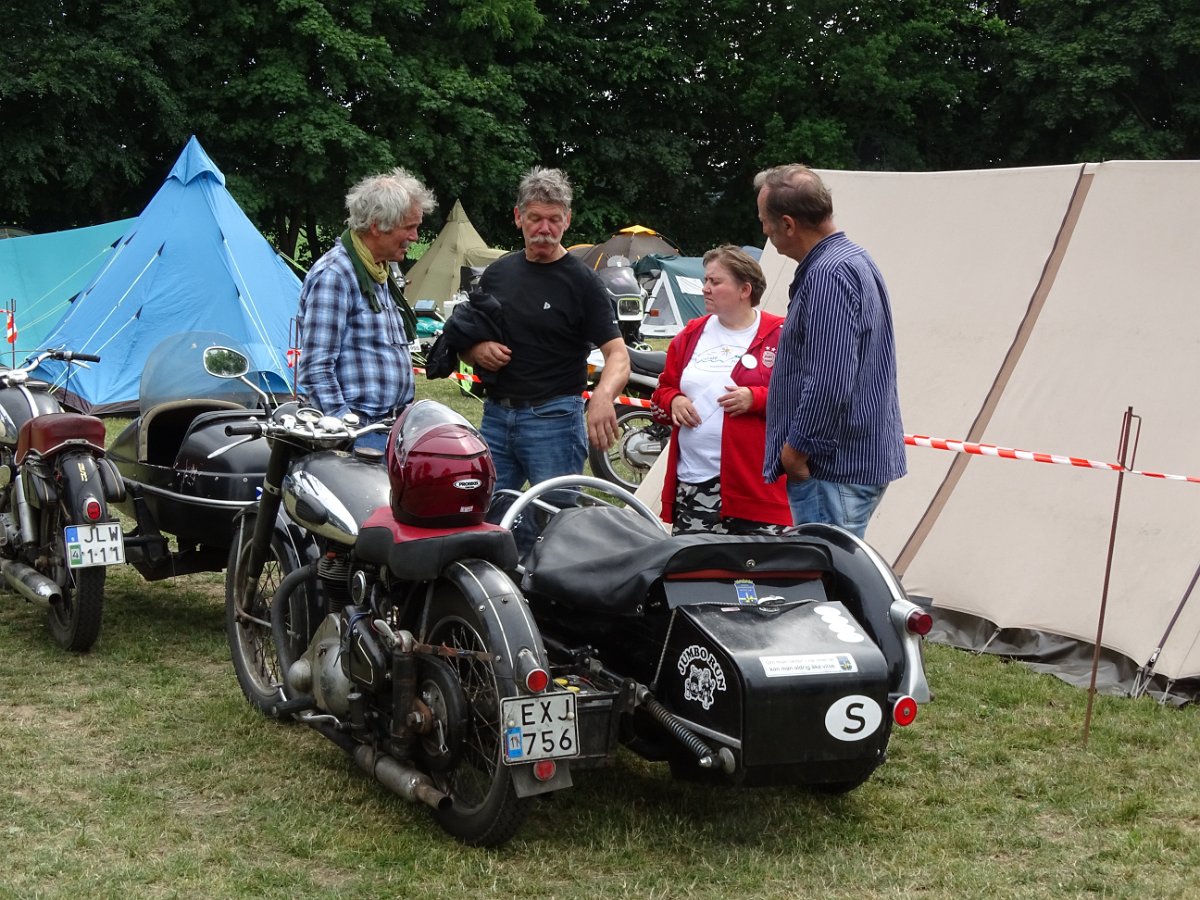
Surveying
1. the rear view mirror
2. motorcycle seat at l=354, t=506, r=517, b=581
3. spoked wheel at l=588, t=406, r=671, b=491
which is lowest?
spoked wheel at l=588, t=406, r=671, b=491

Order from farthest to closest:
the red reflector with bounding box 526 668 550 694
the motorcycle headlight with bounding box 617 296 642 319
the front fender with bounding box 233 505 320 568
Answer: the motorcycle headlight with bounding box 617 296 642 319, the front fender with bounding box 233 505 320 568, the red reflector with bounding box 526 668 550 694

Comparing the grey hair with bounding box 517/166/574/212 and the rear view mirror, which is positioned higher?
the grey hair with bounding box 517/166/574/212

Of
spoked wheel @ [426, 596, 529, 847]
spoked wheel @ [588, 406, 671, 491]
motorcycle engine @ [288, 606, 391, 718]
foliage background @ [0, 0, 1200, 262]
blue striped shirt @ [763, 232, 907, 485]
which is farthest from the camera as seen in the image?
foliage background @ [0, 0, 1200, 262]

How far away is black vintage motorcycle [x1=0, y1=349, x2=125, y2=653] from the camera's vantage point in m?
5.00

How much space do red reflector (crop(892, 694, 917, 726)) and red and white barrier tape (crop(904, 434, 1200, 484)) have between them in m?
2.12

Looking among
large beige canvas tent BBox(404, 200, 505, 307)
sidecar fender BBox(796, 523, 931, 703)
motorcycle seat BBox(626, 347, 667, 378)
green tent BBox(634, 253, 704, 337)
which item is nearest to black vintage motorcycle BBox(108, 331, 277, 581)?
sidecar fender BBox(796, 523, 931, 703)

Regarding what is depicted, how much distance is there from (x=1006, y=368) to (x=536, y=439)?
2.48 meters

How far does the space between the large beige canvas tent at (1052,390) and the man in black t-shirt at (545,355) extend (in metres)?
2.07

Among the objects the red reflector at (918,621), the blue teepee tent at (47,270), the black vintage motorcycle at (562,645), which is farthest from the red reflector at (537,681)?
the blue teepee tent at (47,270)

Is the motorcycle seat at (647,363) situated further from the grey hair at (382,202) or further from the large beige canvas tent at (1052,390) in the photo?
the grey hair at (382,202)

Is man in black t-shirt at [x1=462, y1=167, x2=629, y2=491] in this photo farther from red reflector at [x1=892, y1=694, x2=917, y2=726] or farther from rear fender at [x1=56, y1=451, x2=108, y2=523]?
red reflector at [x1=892, y1=694, x2=917, y2=726]

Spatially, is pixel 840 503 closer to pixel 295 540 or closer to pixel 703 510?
pixel 703 510

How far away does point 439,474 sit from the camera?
3383 mm

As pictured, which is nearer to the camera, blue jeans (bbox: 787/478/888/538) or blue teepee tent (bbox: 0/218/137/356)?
blue jeans (bbox: 787/478/888/538)
